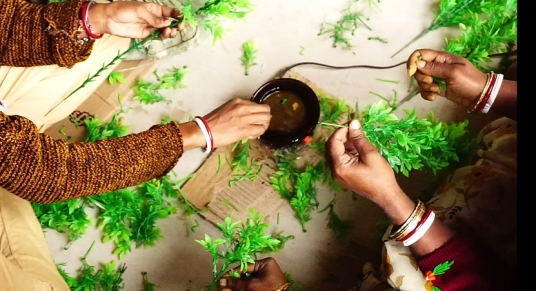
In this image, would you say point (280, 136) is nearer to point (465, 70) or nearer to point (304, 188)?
point (304, 188)

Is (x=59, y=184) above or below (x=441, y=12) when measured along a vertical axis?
below

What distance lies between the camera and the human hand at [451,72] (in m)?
1.14

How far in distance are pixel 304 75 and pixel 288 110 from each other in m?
0.20

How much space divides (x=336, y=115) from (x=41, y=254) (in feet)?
2.90

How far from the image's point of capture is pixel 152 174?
1183 millimetres

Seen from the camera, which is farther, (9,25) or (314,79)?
(314,79)

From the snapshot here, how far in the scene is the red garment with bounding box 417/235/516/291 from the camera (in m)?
1.01

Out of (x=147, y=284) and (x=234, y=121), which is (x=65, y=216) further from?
(x=234, y=121)

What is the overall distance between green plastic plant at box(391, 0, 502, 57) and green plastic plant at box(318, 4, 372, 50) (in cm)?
22

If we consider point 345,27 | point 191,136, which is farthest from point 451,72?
point 191,136

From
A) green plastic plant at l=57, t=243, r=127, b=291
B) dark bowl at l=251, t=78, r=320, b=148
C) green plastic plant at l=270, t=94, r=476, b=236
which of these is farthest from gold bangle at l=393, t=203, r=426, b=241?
green plastic plant at l=57, t=243, r=127, b=291

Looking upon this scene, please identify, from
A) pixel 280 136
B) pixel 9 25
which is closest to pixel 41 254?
pixel 9 25

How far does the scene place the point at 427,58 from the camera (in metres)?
1.16

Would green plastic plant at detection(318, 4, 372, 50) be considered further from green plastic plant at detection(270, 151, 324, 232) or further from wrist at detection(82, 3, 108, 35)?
wrist at detection(82, 3, 108, 35)
